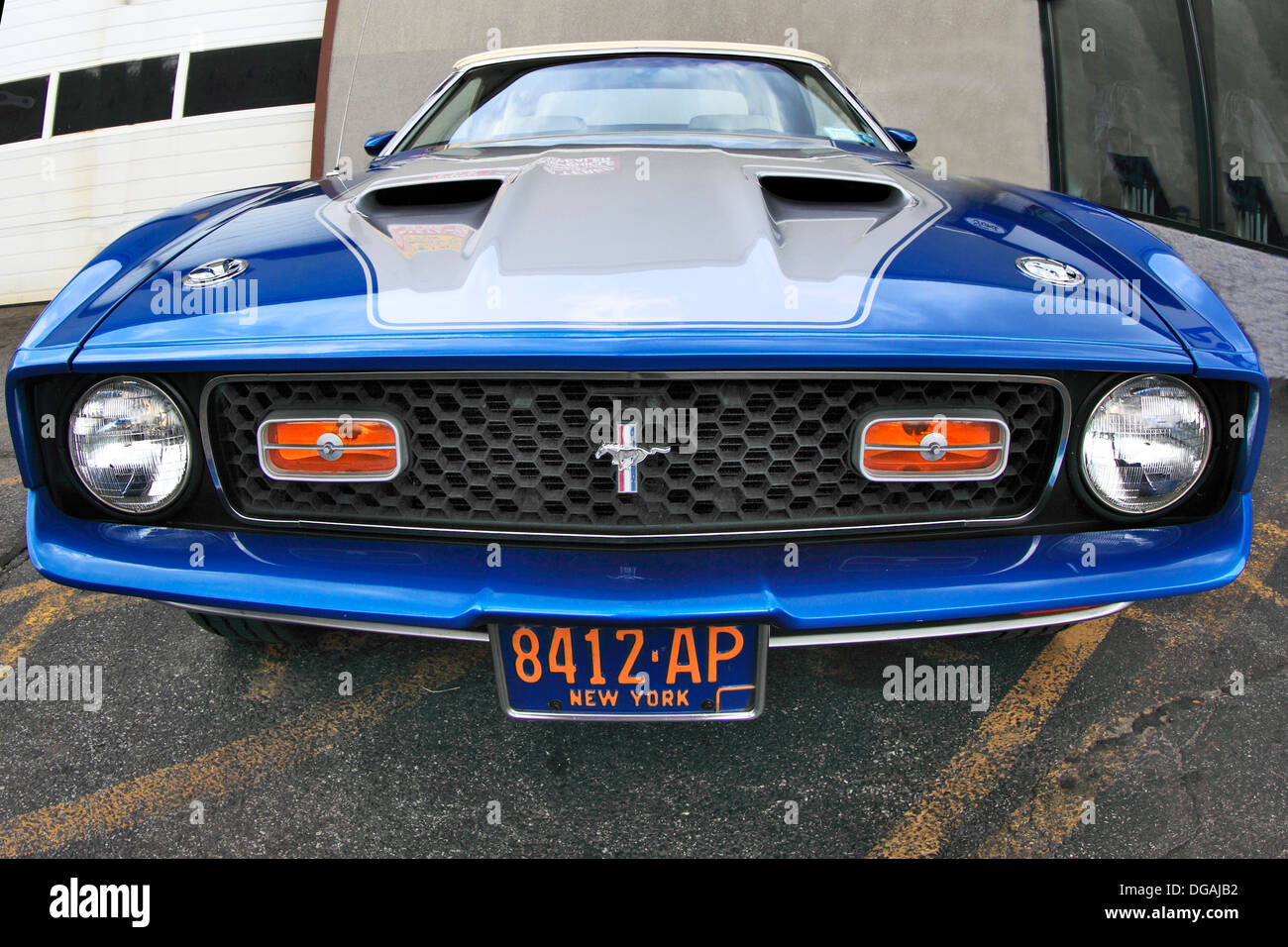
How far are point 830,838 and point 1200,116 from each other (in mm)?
4576

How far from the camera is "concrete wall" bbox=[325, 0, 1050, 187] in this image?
632 centimetres

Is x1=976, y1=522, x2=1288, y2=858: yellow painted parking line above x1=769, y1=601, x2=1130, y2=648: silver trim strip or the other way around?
the other way around

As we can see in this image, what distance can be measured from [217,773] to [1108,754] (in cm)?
174

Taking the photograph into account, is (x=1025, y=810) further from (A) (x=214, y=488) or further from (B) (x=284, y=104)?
(B) (x=284, y=104)

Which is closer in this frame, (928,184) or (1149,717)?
(1149,717)

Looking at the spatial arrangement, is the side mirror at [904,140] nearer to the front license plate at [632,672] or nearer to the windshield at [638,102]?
the windshield at [638,102]

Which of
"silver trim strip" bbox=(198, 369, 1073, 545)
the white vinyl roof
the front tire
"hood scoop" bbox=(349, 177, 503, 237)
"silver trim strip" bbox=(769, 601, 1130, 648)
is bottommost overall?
the front tire

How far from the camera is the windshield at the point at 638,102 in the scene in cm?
233

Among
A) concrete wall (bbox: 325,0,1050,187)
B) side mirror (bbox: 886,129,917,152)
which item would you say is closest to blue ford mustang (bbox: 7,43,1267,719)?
side mirror (bbox: 886,129,917,152)

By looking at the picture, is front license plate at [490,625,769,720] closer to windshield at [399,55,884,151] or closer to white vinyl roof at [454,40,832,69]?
windshield at [399,55,884,151]

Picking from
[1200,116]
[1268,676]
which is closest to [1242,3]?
[1200,116]

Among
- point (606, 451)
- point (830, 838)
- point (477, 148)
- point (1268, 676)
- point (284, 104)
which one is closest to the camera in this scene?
point (606, 451)

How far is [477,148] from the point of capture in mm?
2189

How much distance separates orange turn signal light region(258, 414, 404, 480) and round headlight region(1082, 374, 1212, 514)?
1.10m
